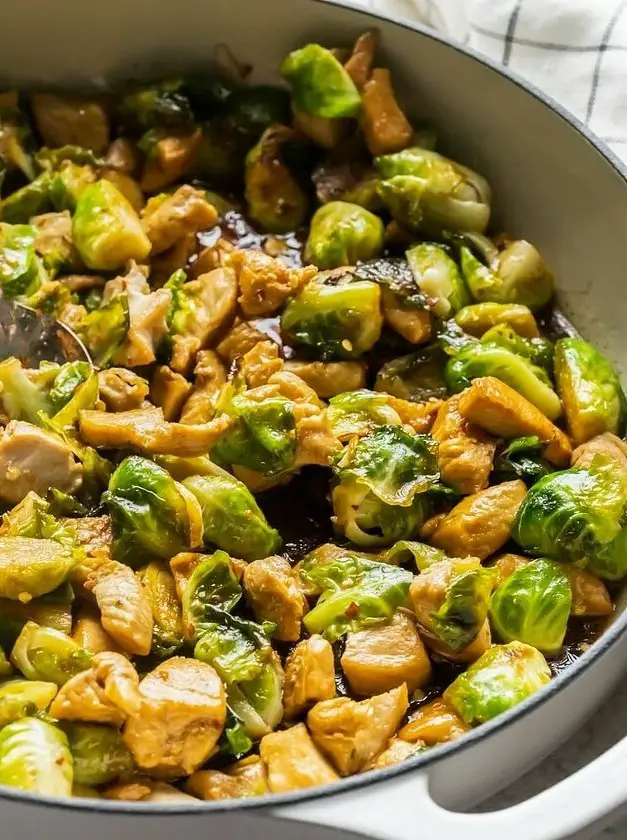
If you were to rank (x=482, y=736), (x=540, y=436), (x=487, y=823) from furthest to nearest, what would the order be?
(x=540, y=436) → (x=482, y=736) → (x=487, y=823)

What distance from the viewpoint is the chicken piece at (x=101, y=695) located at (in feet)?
6.81

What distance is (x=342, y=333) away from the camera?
2971 millimetres

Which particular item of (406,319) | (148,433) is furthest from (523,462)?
(148,433)

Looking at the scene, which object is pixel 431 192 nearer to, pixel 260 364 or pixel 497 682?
pixel 260 364

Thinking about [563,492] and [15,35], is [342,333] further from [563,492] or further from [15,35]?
[15,35]

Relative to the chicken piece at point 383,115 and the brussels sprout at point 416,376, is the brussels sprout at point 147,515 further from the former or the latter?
the chicken piece at point 383,115

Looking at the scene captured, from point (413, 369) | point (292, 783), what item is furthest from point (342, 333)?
point (292, 783)

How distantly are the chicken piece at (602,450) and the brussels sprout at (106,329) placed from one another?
1.26 m

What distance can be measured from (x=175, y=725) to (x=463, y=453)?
1.04 meters

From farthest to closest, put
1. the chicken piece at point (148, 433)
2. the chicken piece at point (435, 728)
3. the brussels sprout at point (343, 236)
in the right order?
the brussels sprout at point (343, 236) < the chicken piece at point (148, 433) < the chicken piece at point (435, 728)

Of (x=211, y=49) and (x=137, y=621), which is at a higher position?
(x=211, y=49)

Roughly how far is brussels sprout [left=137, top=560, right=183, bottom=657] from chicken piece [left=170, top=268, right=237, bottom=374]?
68 cm

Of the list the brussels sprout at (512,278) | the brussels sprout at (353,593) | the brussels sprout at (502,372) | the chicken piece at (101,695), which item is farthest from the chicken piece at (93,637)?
the brussels sprout at (512,278)

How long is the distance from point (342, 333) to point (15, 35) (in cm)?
155
